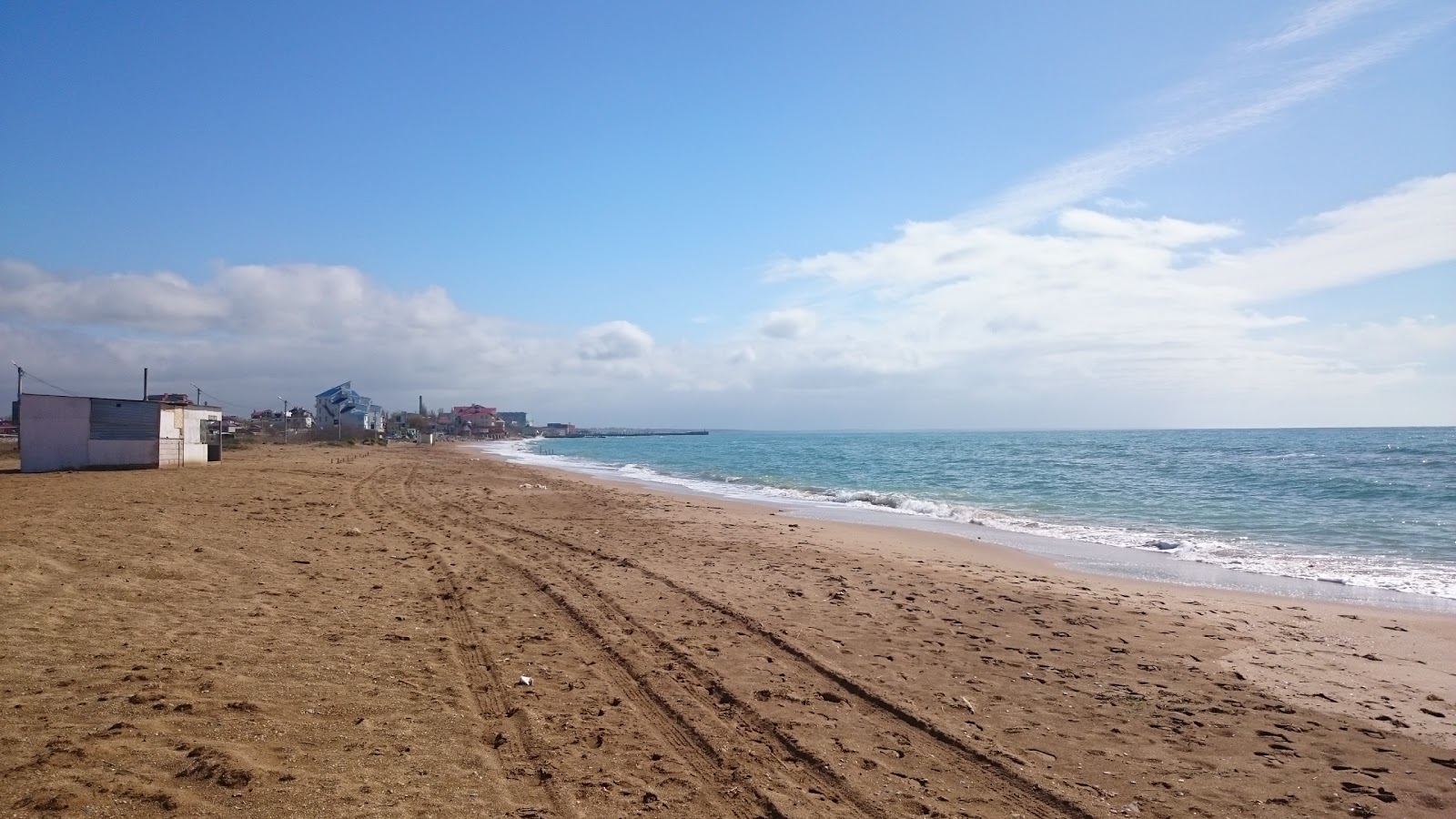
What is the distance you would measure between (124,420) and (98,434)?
774mm

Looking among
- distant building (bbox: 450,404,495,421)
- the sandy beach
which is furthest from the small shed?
distant building (bbox: 450,404,495,421)

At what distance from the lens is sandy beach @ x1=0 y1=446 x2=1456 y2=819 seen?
172 inches

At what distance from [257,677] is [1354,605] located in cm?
1300

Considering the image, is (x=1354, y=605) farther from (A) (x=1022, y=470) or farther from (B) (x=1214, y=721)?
(A) (x=1022, y=470)

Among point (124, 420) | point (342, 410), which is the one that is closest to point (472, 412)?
point (342, 410)

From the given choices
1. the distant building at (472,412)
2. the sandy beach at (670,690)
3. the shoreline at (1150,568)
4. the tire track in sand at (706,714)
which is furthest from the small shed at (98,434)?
the distant building at (472,412)

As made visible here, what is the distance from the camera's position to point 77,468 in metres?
23.7

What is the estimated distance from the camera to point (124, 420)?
24.7 meters

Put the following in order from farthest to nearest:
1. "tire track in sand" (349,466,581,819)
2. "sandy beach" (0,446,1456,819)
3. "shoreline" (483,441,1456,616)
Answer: "shoreline" (483,441,1456,616) → "sandy beach" (0,446,1456,819) → "tire track in sand" (349,466,581,819)

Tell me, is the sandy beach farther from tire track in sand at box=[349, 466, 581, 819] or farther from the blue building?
the blue building

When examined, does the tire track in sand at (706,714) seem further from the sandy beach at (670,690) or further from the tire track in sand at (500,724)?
the tire track in sand at (500,724)

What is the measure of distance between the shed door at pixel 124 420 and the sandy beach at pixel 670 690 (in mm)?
15812

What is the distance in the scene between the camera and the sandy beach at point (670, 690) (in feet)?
14.3

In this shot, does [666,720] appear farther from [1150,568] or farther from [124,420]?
[124,420]
